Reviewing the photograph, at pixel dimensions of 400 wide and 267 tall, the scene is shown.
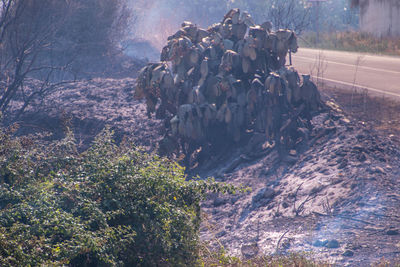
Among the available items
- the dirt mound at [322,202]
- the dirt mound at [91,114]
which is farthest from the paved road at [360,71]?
the dirt mound at [91,114]

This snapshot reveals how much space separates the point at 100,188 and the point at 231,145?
4303 mm

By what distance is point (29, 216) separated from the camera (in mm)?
3285

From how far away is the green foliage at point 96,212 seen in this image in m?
3.04

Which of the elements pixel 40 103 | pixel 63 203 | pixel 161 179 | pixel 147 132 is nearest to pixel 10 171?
pixel 63 203

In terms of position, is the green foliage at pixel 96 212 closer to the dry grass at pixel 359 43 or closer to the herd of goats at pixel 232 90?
the herd of goats at pixel 232 90

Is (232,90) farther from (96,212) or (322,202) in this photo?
(96,212)

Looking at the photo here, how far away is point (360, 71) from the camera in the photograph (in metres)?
12.3

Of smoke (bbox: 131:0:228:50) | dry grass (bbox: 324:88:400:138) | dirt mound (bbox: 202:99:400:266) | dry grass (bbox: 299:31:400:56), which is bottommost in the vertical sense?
dirt mound (bbox: 202:99:400:266)

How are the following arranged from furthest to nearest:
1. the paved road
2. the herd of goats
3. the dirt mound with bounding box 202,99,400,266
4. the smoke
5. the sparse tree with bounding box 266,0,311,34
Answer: the smoke → the sparse tree with bounding box 266,0,311,34 → the paved road → the herd of goats → the dirt mound with bounding box 202,99,400,266

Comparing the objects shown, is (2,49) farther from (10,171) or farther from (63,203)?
(63,203)

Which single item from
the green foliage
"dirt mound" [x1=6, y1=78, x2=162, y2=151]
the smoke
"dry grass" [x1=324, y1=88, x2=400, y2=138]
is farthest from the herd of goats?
the smoke

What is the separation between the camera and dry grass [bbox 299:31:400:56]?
16.7 meters

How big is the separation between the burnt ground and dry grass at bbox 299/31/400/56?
9.01 meters

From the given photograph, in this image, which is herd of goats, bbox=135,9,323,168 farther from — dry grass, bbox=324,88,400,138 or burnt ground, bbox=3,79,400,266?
dry grass, bbox=324,88,400,138
